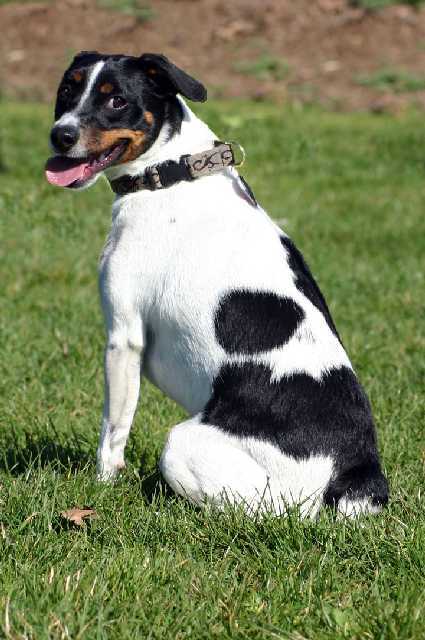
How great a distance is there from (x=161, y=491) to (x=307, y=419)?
0.64 m

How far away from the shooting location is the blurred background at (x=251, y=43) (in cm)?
1437

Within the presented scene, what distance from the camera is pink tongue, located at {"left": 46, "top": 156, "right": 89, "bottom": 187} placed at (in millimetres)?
4027

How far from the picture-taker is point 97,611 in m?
3.12

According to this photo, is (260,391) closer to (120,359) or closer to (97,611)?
(120,359)

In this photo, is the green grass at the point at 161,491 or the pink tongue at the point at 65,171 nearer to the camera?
the green grass at the point at 161,491

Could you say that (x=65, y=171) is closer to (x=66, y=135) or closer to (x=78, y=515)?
(x=66, y=135)

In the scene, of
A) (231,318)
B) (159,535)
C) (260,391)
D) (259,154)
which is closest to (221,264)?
(231,318)

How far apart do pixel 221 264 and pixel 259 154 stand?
7.64 metres

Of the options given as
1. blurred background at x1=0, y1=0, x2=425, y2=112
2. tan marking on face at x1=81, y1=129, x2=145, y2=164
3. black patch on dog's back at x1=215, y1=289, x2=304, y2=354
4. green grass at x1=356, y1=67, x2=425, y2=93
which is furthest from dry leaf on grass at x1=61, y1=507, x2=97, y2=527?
green grass at x1=356, y1=67, x2=425, y2=93

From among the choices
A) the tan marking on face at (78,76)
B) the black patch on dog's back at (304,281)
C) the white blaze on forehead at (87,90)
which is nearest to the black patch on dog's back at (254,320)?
the black patch on dog's back at (304,281)

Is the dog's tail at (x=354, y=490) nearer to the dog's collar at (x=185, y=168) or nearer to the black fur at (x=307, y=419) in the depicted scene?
the black fur at (x=307, y=419)

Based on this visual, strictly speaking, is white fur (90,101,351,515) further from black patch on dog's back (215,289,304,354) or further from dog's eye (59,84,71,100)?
dog's eye (59,84,71,100)

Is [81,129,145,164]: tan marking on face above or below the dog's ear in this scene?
below

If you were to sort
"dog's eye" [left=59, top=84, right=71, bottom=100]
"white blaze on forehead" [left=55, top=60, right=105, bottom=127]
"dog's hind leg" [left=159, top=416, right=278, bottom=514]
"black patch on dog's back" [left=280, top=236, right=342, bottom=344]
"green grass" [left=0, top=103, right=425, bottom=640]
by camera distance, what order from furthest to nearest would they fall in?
"dog's eye" [left=59, top=84, right=71, bottom=100], "white blaze on forehead" [left=55, top=60, right=105, bottom=127], "black patch on dog's back" [left=280, top=236, right=342, bottom=344], "dog's hind leg" [left=159, top=416, right=278, bottom=514], "green grass" [left=0, top=103, right=425, bottom=640]
